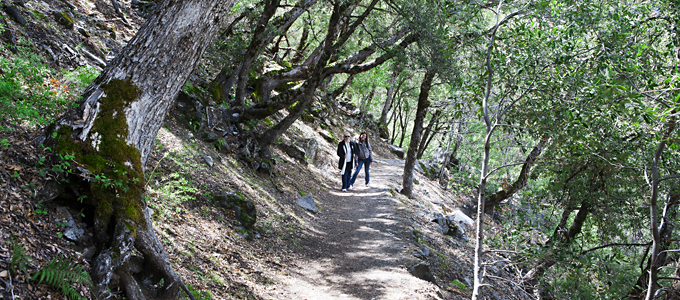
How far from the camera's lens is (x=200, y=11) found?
13.6 ft

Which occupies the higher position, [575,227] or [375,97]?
[375,97]

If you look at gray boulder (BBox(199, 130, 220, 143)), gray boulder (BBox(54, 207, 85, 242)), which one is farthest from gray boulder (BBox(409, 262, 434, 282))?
gray boulder (BBox(199, 130, 220, 143))

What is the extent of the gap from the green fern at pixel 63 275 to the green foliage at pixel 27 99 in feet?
5.79

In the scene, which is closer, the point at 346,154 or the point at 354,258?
the point at 354,258

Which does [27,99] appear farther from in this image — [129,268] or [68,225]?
[129,268]

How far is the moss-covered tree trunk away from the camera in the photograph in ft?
11.3

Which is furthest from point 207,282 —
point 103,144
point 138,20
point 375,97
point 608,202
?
point 375,97

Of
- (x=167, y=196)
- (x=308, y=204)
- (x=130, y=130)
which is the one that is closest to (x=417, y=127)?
(x=308, y=204)

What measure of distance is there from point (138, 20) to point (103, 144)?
11.0 metres

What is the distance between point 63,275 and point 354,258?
517 centimetres

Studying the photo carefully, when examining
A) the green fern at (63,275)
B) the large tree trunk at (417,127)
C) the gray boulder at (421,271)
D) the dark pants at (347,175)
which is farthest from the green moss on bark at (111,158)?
the dark pants at (347,175)

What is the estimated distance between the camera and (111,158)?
371cm

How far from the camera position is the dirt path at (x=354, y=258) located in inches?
229

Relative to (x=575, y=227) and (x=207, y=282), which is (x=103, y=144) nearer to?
(x=207, y=282)
